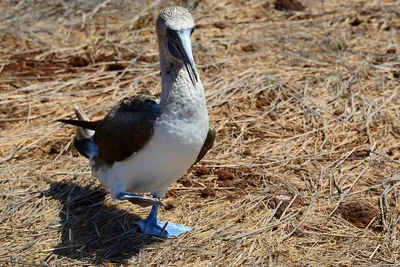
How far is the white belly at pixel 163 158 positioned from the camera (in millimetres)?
4426

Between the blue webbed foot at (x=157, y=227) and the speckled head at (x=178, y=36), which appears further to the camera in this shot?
the blue webbed foot at (x=157, y=227)

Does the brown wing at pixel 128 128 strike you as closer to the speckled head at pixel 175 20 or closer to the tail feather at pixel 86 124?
the tail feather at pixel 86 124

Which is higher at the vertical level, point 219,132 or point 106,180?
point 106,180

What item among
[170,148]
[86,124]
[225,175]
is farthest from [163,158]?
[225,175]

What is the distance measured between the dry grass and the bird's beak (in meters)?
1.18

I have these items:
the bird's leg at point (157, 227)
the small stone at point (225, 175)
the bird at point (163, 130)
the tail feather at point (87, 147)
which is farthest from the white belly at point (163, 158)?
the small stone at point (225, 175)

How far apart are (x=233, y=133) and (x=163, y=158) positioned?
197 centimetres

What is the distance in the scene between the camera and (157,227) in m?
5.02

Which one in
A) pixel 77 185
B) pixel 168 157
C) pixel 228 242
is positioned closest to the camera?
pixel 168 157

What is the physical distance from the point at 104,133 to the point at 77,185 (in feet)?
2.55

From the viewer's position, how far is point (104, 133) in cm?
502

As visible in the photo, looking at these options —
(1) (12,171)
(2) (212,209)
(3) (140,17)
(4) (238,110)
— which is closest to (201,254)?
(2) (212,209)

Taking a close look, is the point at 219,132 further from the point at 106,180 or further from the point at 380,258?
the point at 380,258

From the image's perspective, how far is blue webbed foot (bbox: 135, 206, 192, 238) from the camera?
494 centimetres
